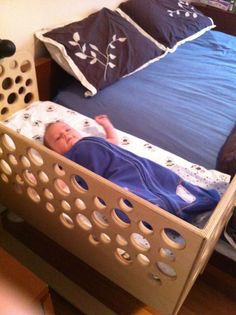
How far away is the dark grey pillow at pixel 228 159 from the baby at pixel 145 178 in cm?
19

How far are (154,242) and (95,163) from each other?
0.34m

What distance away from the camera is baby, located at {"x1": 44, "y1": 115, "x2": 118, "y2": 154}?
3.46 feet

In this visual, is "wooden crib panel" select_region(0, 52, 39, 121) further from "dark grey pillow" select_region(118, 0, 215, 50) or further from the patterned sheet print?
"dark grey pillow" select_region(118, 0, 215, 50)

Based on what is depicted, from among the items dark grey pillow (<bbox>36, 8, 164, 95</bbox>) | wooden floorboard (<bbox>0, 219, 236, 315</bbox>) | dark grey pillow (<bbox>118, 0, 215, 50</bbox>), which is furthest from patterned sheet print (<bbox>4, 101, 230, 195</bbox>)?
dark grey pillow (<bbox>118, 0, 215, 50</bbox>)

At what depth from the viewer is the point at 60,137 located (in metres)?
1.08

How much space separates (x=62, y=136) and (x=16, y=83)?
34 cm

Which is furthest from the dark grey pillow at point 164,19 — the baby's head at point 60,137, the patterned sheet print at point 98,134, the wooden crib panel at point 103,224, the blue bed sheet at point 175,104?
the wooden crib panel at point 103,224

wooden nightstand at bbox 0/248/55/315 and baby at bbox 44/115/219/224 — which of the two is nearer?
wooden nightstand at bbox 0/248/55/315

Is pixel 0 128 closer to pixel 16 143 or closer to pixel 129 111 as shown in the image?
pixel 16 143

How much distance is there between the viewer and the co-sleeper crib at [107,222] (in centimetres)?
70

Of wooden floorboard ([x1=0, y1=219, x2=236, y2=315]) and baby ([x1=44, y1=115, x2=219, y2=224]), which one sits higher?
baby ([x1=44, y1=115, x2=219, y2=224])

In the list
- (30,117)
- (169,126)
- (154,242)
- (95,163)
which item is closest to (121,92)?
(169,126)

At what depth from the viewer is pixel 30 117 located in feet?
4.00

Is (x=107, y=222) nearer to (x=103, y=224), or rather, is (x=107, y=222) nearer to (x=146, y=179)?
(x=103, y=224)
